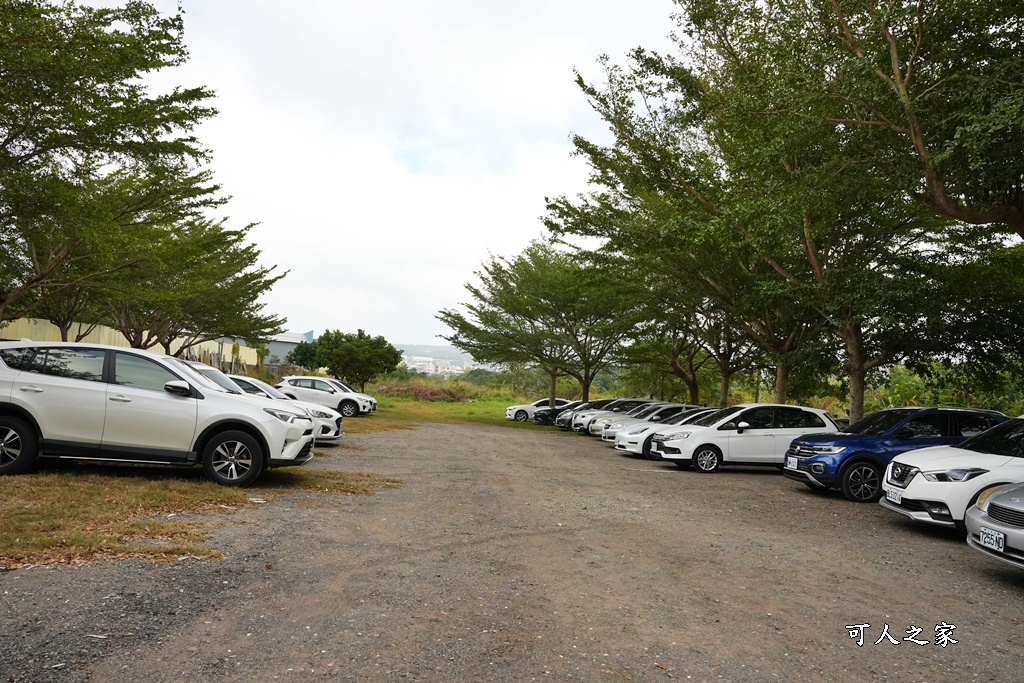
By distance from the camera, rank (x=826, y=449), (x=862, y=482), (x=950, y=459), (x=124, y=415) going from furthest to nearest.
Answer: (x=826, y=449)
(x=862, y=482)
(x=124, y=415)
(x=950, y=459)

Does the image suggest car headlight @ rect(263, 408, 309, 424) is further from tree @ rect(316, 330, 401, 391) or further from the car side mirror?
tree @ rect(316, 330, 401, 391)

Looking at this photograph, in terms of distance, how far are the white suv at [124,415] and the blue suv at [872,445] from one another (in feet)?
26.7

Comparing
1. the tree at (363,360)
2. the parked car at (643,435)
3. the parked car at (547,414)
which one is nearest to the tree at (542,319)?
the parked car at (547,414)

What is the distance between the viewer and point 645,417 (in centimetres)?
2331

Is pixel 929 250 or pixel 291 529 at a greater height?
pixel 929 250

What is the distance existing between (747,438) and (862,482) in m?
4.27

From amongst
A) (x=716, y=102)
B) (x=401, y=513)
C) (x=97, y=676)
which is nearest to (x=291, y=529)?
(x=401, y=513)

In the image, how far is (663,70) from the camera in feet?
58.7

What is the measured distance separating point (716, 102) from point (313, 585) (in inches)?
569

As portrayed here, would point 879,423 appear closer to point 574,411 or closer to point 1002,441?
point 1002,441

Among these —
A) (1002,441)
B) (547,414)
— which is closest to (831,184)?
(1002,441)

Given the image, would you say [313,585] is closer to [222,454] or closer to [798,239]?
[222,454]

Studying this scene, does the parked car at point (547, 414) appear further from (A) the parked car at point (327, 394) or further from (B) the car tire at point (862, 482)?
(B) the car tire at point (862, 482)

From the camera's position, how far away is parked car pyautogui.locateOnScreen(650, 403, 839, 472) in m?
15.6
